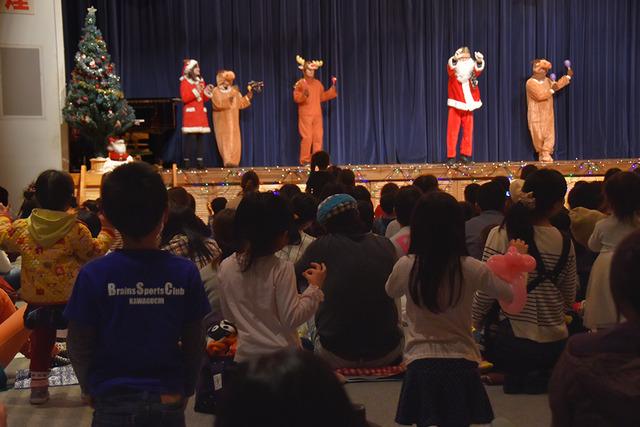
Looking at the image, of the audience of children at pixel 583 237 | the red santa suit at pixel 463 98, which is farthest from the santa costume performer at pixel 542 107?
the audience of children at pixel 583 237

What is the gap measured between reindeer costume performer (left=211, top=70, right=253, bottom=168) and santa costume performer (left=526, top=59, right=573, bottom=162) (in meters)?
4.61

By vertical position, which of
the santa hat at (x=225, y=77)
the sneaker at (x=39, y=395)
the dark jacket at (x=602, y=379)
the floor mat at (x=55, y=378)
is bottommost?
the floor mat at (x=55, y=378)

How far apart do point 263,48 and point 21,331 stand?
10.2 metres

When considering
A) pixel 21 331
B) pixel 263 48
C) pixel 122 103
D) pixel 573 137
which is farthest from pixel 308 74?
pixel 21 331

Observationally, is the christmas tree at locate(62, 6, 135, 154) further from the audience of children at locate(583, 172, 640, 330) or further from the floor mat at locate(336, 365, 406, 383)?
the audience of children at locate(583, 172, 640, 330)

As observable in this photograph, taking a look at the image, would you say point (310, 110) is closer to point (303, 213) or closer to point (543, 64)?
point (543, 64)

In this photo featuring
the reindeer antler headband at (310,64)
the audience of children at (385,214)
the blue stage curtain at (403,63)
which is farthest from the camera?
the blue stage curtain at (403,63)

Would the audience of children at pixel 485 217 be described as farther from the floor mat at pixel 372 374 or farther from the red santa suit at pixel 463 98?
the red santa suit at pixel 463 98

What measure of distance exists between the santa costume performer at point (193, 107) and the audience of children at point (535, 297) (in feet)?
27.4

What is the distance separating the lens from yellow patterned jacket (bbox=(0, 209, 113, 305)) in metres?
3.52

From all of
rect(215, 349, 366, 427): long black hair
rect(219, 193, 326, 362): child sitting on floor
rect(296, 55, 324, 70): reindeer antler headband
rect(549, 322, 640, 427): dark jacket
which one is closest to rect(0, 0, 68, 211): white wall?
rect(296, 55, 324, 70): reindeer antler headband

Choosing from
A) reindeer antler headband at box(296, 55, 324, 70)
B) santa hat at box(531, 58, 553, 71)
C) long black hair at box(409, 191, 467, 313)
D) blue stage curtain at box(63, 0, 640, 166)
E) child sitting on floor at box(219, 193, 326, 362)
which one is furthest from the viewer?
blue stage curtain at box(63, 0, 640, 166)

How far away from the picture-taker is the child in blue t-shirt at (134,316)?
2.06 metres

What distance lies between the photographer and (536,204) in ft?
12.2
